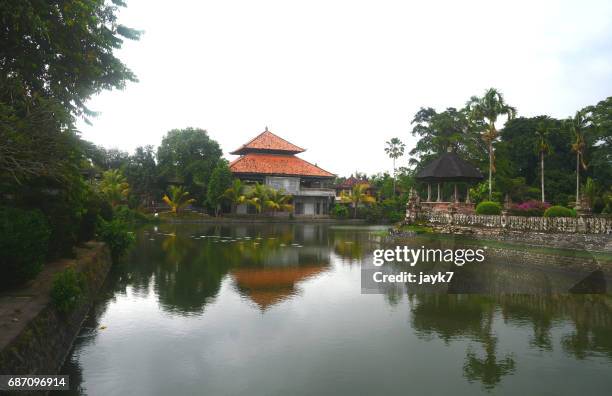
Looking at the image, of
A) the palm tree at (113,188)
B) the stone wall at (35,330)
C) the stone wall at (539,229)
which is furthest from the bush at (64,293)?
the palm tree at (113,188)

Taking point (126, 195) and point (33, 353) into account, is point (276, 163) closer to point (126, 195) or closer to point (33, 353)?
point (126, 195)

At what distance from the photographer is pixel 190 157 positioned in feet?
177

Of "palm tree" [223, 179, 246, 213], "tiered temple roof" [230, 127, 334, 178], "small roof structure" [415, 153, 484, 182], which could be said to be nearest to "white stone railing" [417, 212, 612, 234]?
"small roof structure" [415, 153, 484, 182]

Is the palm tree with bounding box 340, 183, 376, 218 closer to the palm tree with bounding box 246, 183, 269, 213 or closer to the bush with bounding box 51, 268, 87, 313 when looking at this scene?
the palm tree with bounding box 246, 183, 269, 213

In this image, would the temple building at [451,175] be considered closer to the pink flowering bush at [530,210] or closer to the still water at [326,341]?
the pink flowering bush at [530,210]

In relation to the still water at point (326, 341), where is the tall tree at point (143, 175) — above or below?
above

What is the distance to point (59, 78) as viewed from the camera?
12367 millimetres

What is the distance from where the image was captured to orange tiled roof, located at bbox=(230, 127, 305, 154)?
59438mm

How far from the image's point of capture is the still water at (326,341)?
23.9 ft

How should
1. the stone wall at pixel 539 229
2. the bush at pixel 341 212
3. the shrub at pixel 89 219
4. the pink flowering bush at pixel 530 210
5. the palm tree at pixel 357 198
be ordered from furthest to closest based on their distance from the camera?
the palm tree at pixel 357 198 < the bush at pixel 341 212 < the pink flowering bush at pixel 530 210 < the stone wall at pixel 539 229 < the shrub at pixel 89 219

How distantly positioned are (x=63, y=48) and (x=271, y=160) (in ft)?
155

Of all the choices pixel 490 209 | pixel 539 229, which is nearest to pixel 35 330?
pixel 539 229

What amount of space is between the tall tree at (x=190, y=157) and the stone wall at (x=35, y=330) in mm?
42289

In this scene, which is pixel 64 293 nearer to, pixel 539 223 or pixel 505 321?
pixel 505 321
